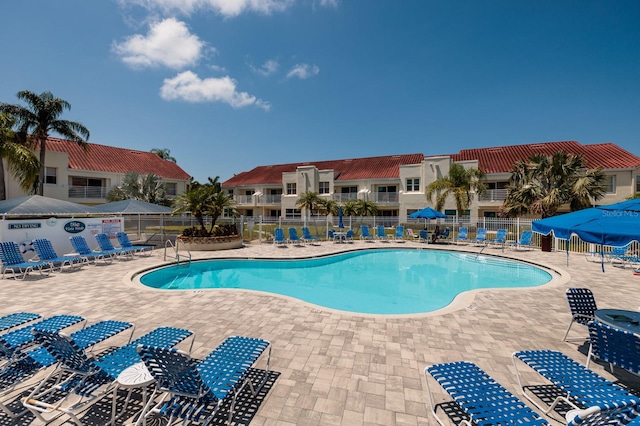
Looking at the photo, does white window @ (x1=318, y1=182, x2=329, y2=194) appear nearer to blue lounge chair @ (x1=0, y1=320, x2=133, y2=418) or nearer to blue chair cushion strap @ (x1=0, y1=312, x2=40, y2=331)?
blue chair cushion strap @ (x1=0, y1=312, x2=40, y2=331)

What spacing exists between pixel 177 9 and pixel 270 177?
2724 cm

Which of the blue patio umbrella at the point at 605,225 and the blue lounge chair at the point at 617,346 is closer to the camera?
the blue lounge chair at the point at 617,346

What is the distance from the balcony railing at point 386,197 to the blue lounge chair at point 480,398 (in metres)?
28.1

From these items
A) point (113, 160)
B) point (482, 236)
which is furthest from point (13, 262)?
point (113, 160)

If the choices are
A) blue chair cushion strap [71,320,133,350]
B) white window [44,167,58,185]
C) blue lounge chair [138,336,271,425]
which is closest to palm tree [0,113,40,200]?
white window [44,167,58,185]


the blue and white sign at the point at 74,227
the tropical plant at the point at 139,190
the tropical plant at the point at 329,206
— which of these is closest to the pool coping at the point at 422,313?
the blue and white sign at the point at 74,227

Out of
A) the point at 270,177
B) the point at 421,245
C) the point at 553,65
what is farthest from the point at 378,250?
the point at 270,177

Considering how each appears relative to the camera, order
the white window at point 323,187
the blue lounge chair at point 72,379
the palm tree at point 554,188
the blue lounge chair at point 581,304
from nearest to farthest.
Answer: the blue lounge chair at point 72,379, the blue lounge chair at point 581,304, the palm tree at point 554,188, the white window at point 323,187

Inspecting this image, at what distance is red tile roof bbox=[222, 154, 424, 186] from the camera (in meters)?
33.4

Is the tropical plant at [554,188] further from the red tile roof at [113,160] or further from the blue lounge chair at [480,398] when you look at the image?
the red tile roof at [113,160]

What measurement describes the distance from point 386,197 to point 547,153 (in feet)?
52.0

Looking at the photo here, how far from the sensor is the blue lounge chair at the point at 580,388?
2.46m

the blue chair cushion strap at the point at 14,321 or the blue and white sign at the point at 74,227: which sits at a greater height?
the blue and white sign at the point at 74,227

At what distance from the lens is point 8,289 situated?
8.26 metres
